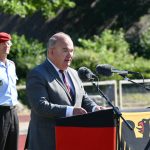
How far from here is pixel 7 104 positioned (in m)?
7.62

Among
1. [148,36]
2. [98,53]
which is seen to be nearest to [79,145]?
[98,53]

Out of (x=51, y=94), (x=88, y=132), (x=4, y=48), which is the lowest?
(x=88, y=132)

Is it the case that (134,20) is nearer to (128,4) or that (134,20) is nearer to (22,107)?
(128,4)

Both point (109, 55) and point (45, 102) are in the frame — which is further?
point (109, 55)

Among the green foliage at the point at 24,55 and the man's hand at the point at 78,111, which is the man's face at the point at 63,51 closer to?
the man's hand at the point at 78,111

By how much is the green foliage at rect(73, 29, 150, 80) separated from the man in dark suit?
583 inches

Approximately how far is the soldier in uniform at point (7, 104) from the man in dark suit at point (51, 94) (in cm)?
178

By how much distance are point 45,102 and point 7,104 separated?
2.14 m

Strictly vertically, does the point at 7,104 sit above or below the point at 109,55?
below

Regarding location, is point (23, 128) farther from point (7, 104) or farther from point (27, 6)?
point (7, 104)

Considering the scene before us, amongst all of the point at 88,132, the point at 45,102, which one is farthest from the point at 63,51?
the point at 88,132

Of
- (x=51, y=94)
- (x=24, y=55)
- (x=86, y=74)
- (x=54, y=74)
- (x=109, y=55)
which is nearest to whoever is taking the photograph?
(x=86, y=74)

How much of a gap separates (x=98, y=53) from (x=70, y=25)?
8711 mm

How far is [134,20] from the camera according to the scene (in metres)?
29.8
